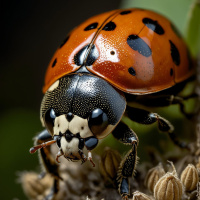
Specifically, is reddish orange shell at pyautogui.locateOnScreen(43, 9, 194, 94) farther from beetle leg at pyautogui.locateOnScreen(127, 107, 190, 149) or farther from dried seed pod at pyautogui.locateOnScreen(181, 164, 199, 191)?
dried seed pod at pyautogui.locateOnScreen(181, 164, 199, 191)

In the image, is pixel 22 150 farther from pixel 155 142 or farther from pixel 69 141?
pixel 69 141

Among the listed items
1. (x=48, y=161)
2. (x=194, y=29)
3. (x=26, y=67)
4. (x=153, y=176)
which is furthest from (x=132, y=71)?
(x=26, y=67)

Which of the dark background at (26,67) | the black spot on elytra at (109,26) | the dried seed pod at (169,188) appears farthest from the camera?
the dark background at (26,67)

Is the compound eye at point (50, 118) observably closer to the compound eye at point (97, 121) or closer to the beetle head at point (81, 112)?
the beetle head at point (81, 112)

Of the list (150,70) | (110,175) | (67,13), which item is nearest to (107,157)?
(110,175)

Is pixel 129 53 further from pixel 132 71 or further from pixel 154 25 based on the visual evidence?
pixel 154 25

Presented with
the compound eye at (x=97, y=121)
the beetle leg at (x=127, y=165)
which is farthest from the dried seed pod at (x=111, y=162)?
the compound eye at (x=97, y=121)
